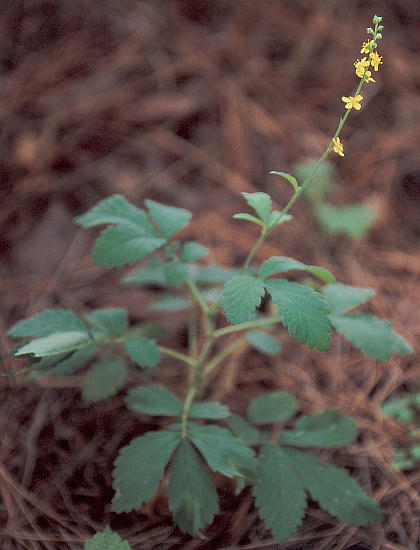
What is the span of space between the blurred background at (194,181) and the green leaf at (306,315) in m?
0.53

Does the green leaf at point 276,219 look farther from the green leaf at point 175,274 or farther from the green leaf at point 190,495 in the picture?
the green leaf at point 190,495

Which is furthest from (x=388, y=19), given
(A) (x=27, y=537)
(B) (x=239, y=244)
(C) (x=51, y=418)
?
(A) (x=27, y=537)

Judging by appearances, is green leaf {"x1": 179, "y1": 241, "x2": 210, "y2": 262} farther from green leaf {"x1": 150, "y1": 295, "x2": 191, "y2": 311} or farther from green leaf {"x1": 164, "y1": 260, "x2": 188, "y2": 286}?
green leaf {"x1": 150, "y1": 295, "x2": 191, "y2": 311}

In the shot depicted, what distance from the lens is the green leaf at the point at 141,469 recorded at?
3.41ft

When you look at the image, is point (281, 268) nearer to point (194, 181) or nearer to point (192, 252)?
point (192, 252)

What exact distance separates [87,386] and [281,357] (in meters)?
0.67

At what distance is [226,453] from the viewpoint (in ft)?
3.48

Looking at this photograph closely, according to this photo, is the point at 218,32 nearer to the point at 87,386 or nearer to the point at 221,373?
the point at 221,373

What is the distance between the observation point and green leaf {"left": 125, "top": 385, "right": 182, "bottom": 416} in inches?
46.2

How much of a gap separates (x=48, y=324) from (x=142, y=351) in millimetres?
238

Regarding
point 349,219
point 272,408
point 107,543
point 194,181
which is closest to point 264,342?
point 272,408

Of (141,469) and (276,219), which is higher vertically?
(276,219)

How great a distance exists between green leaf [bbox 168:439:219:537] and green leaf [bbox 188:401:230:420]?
9 centimetres

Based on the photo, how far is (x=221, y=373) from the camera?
1.64m
